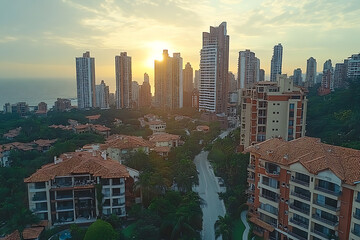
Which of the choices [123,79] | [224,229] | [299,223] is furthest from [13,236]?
[123,79]

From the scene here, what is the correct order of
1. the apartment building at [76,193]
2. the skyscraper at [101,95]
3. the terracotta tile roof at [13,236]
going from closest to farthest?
the terracotta tile roof at [13,236]
the apartment building at [76,193]
the skyscraper at [101,95]

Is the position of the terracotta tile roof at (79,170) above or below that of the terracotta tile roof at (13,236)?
above

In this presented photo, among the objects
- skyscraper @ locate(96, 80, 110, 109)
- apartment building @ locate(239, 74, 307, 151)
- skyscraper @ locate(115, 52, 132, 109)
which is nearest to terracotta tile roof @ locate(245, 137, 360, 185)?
apartment building @ locate(239, 74, 307, 151)

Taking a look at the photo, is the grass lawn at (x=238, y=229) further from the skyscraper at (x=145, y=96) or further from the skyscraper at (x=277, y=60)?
the skyscraper at (x=277, y=60)

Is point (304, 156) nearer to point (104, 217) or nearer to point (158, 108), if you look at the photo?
point (104, 217)

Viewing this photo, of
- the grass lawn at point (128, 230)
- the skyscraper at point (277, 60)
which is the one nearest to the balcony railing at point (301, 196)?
the grass lawn at point (128, 230)

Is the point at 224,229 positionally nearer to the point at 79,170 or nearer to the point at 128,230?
the point at 128,230

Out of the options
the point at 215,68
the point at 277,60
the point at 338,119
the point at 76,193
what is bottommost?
the point at 76,193
